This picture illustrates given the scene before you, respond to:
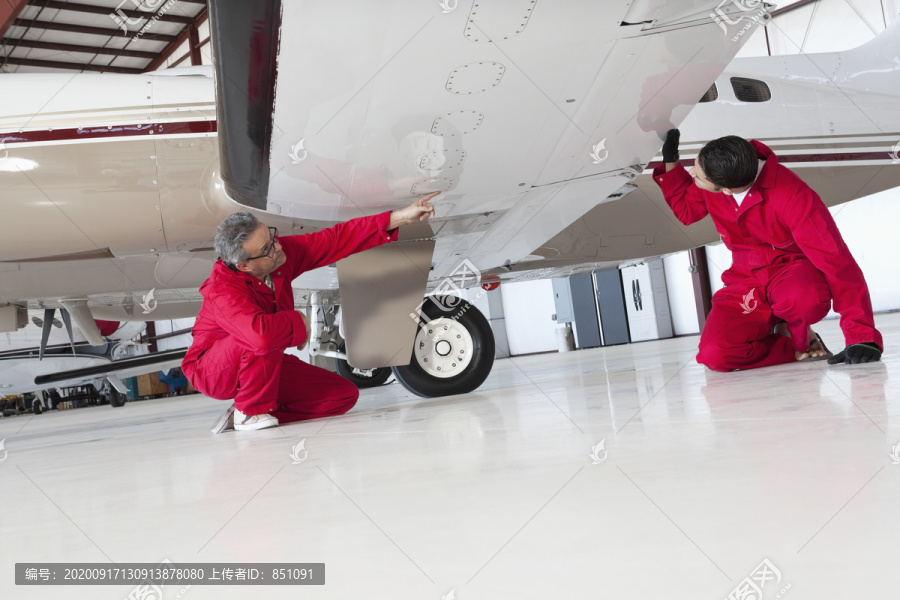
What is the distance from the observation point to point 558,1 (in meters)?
2.20

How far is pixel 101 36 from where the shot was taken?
50.4 ft

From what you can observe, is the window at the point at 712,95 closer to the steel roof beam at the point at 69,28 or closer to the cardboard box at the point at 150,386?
the steel roof beam at the point at 69,28

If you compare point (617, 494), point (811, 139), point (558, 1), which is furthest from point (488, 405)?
point (811, 139)

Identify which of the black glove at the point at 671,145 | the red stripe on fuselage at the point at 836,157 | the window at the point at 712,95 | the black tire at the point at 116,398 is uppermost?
the window at the point at 712,95

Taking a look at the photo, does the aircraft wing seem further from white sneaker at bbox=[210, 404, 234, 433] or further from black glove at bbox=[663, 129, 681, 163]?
white sneaker at bbox=[210, 404, 234, 433]

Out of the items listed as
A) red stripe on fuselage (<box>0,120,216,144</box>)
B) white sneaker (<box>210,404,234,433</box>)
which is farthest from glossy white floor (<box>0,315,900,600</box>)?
red stripe on fuselage (<box>0,120,216,144</box>)

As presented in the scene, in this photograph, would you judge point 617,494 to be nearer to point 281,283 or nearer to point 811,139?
point 281,283

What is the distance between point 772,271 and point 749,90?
244 centimetres

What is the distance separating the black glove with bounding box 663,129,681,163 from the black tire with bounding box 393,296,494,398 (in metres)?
1.65

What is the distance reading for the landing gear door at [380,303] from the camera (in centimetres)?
376

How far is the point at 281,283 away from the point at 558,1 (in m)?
1.95

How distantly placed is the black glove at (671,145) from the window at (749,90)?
2.16 m

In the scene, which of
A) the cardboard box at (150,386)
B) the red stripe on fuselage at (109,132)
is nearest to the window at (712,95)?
the red stripe on fuselage at (109,132)

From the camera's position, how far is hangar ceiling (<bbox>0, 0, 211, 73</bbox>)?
14.0 m
